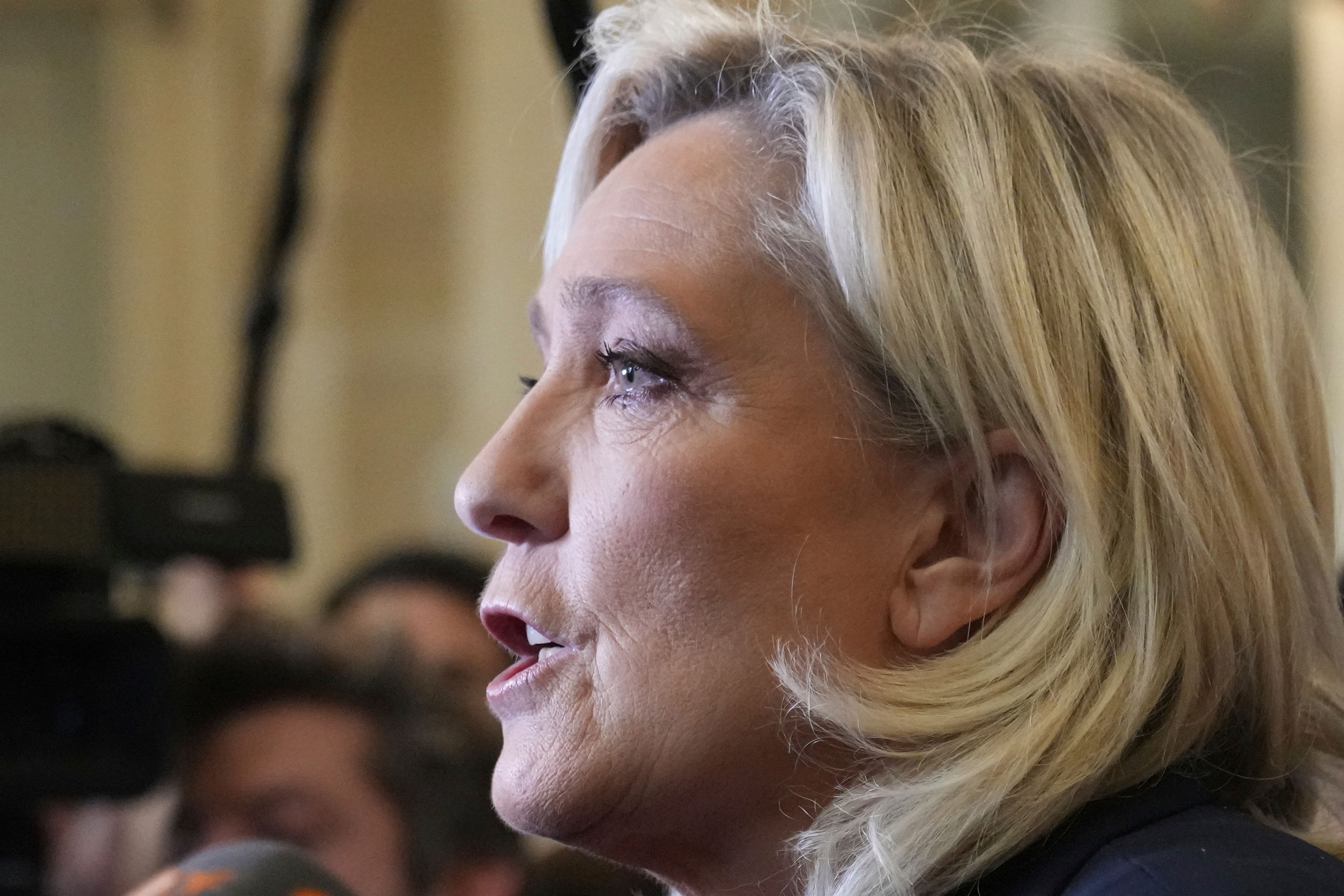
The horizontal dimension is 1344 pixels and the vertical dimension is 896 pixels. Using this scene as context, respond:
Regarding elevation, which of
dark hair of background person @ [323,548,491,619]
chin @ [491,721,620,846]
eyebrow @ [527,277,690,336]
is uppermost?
eyebrow @ [527,277,690,336]

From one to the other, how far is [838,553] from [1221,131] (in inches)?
30.9

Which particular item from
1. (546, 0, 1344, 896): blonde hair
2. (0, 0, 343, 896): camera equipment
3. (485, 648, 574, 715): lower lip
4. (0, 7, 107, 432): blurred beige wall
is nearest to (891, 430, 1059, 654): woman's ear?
(546, 0, 1344, 896): blonde hair

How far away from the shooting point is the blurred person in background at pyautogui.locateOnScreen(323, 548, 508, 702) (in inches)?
94.7

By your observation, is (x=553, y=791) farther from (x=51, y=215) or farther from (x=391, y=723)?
(x=51, y=215)

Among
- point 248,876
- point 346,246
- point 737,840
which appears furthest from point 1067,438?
point 346,246

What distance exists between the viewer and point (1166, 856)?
2.76ft

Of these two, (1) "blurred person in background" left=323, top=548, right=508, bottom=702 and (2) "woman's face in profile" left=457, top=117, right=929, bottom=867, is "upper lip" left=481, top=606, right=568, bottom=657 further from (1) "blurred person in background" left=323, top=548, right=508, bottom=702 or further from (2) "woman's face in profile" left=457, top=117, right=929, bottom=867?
(1) "blurred person in background" left=323, top=548, right=508, bottom=702

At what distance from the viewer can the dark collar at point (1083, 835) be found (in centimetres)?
90

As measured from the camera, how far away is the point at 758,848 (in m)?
1.03

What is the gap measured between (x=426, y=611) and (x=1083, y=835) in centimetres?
192

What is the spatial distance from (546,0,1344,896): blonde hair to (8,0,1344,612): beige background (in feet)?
11.0

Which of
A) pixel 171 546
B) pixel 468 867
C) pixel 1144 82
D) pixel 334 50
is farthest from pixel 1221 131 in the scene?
pixel 334 50

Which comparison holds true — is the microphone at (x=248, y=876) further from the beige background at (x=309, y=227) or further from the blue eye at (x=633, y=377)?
the beige background at (x=309, y=227)

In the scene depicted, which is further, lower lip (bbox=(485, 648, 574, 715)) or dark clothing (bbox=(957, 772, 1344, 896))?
lower lip (bbox=(485, 648, 574, 715))
